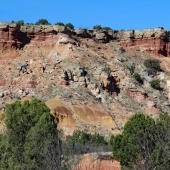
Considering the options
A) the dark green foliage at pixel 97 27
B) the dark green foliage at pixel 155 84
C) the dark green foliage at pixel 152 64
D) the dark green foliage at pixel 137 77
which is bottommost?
the dark green foliage at pixel 155 84

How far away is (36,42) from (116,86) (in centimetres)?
1116

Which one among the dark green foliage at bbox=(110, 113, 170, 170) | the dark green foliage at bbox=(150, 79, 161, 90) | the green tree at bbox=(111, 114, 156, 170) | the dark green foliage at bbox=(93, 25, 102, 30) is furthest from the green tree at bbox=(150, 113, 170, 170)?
the dark green foliage at bbox=(93, 25, 102, 30)

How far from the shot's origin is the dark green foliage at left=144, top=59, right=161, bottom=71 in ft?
202

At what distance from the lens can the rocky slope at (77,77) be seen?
48.4 metres

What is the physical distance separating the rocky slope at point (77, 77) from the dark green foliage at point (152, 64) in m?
0.76

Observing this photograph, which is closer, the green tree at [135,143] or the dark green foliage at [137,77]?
the green tree at [135,143]

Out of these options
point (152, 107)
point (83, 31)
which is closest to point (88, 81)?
point (152, 107)

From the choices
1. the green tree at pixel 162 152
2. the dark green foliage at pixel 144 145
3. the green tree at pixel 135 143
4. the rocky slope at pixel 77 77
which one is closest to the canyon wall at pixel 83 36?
the rocky slope at pixel 77 77

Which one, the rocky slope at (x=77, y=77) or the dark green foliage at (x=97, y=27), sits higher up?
the dark green foliage at (x=97, y=27)

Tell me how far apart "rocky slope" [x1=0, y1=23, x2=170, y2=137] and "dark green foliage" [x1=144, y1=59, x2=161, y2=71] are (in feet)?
2.51

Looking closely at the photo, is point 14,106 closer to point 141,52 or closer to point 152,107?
point 152,107

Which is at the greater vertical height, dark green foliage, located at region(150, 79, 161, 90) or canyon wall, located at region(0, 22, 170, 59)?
canyon wall, located at region(0, 22, 170, 59)

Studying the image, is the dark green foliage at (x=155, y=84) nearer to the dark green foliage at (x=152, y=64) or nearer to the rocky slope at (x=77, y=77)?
the rocky slope at (x=77, y=77)

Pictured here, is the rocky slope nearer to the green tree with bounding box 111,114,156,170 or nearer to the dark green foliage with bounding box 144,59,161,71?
the dark green foliage with bounding box 144,59,161,71
